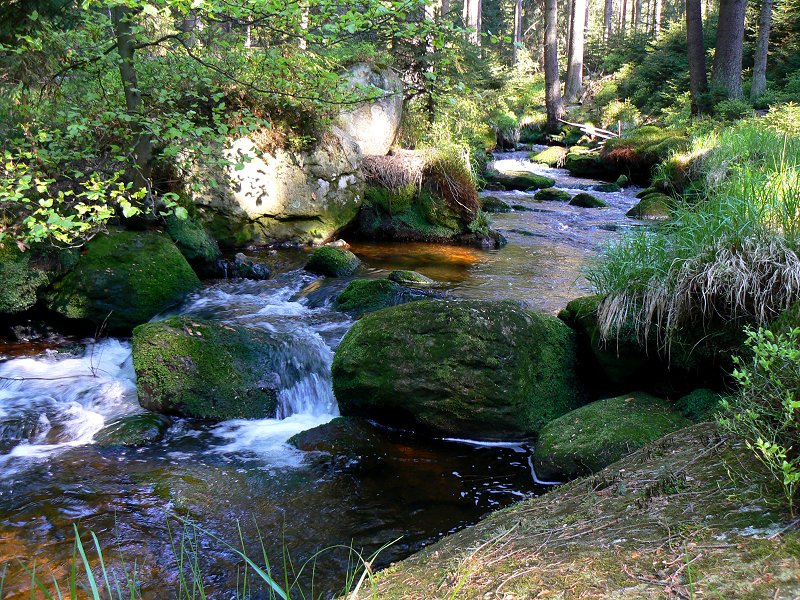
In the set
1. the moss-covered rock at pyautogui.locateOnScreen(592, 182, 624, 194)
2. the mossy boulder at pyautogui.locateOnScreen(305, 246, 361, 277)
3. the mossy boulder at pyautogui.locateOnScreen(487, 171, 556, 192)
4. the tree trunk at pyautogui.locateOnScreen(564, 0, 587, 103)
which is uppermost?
the tree trunk at pyautogui.locateOnScreen(564, 0, 587, 103)

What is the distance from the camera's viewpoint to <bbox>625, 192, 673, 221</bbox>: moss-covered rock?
13188 mm

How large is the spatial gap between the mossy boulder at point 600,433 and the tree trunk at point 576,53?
26079 mm

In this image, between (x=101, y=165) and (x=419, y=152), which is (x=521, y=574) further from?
(x=419, y=152)

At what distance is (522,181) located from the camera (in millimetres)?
18578

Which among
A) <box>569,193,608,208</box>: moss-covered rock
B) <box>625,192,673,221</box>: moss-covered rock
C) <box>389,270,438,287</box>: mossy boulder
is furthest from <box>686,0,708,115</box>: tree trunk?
<box>389,270,438,287</box>: mossy boulder

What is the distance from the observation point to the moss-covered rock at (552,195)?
16.7m

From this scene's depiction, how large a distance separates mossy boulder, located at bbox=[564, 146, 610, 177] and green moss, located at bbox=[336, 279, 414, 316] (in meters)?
14.7

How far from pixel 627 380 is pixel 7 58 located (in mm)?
7276

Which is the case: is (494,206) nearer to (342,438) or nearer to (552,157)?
(552,157)

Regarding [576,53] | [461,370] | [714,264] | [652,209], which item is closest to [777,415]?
[714,264]

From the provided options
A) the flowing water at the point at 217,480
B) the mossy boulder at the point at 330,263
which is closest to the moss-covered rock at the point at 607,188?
the mossy boulder at the point at 330,263

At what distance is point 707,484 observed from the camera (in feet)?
8.11

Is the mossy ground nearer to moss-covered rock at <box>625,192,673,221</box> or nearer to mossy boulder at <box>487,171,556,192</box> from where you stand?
moss-covered rock at <box>625,192,673,221</box>

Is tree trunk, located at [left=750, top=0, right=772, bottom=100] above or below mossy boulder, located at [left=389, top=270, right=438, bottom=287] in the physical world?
above
